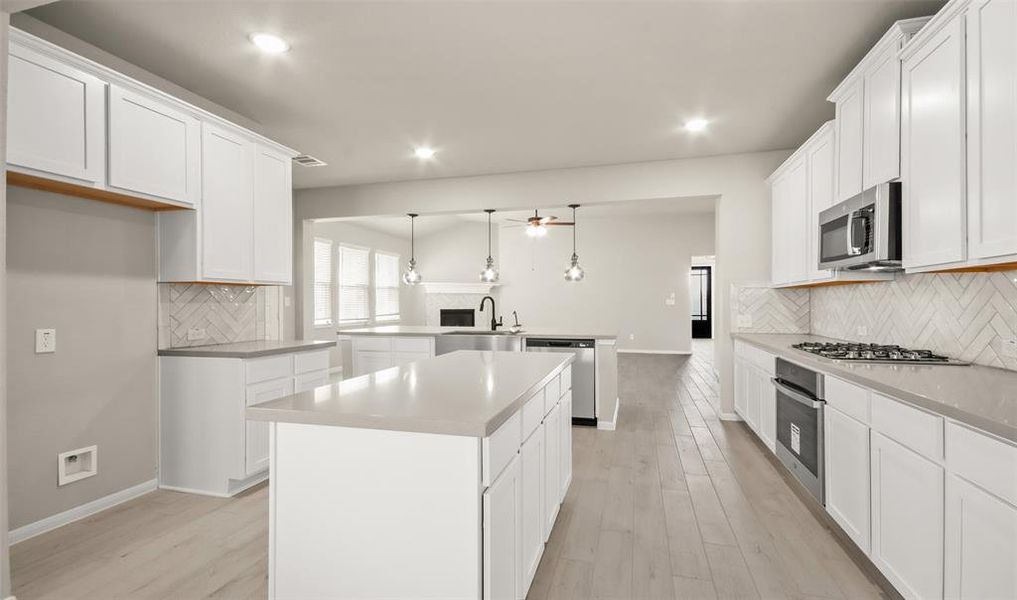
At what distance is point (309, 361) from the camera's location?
350 centimetres

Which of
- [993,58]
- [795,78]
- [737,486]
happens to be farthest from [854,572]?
[795,78]

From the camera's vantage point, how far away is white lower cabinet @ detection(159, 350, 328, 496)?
9.62 feet

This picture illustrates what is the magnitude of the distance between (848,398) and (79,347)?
12.8 feet

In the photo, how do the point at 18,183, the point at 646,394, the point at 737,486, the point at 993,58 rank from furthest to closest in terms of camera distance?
the point at 646,394 < the point at 737,486 < the point at 18,183 < the point at 993,58

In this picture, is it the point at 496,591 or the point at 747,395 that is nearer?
the point at 496,591

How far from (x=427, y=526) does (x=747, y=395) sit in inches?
135

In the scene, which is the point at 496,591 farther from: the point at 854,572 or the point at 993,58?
the point at 993,58

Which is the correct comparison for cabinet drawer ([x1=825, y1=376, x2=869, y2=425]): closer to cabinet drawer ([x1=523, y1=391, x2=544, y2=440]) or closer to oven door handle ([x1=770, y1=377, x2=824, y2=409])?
oven door handle ([x1=770, y1=377, x2=824, y2=409])

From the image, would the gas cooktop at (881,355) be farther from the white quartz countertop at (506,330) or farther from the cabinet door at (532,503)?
the white quartz countertop at (506,330)

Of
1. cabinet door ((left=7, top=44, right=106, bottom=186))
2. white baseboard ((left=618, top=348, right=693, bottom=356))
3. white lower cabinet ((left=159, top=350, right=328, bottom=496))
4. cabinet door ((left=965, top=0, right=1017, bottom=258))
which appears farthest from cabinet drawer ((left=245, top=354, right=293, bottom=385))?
A: white baseboard ((left=618, top=348, right=693, bottom=356))

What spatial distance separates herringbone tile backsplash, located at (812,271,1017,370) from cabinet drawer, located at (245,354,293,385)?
385cm

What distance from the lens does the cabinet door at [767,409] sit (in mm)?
3244

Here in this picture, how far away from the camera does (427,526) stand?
1403 millimetres

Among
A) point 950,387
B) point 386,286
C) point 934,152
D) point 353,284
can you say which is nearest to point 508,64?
point 934,152
